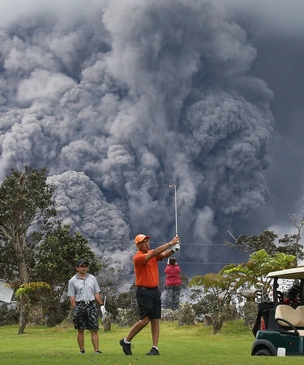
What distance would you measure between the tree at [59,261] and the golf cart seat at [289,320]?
26243mm

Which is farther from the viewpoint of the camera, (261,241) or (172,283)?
(261,241)

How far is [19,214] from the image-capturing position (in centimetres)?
3759

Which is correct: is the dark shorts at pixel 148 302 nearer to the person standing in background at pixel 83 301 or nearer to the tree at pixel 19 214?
the person standing in background at pixel 83 301

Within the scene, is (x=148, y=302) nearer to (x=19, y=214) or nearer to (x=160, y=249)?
(x=160, y=249)

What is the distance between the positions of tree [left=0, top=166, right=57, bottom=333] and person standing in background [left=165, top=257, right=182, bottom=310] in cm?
1001

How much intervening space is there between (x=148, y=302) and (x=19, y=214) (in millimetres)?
29306

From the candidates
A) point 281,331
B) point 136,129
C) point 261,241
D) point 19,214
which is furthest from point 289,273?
point 136,129

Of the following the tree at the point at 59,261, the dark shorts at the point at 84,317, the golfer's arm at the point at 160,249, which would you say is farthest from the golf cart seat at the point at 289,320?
the tree at the point at 59,261

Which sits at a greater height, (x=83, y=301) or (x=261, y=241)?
(x=261, y=241)

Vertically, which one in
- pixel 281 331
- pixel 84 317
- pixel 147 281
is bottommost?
pixel 281 331

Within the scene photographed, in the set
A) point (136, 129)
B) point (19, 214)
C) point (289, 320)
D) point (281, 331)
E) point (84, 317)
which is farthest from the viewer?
point (136, 129)

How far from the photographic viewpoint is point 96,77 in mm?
142250

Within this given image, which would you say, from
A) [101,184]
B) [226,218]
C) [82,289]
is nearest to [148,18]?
[101,184]

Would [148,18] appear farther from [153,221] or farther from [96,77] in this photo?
[153,221]
